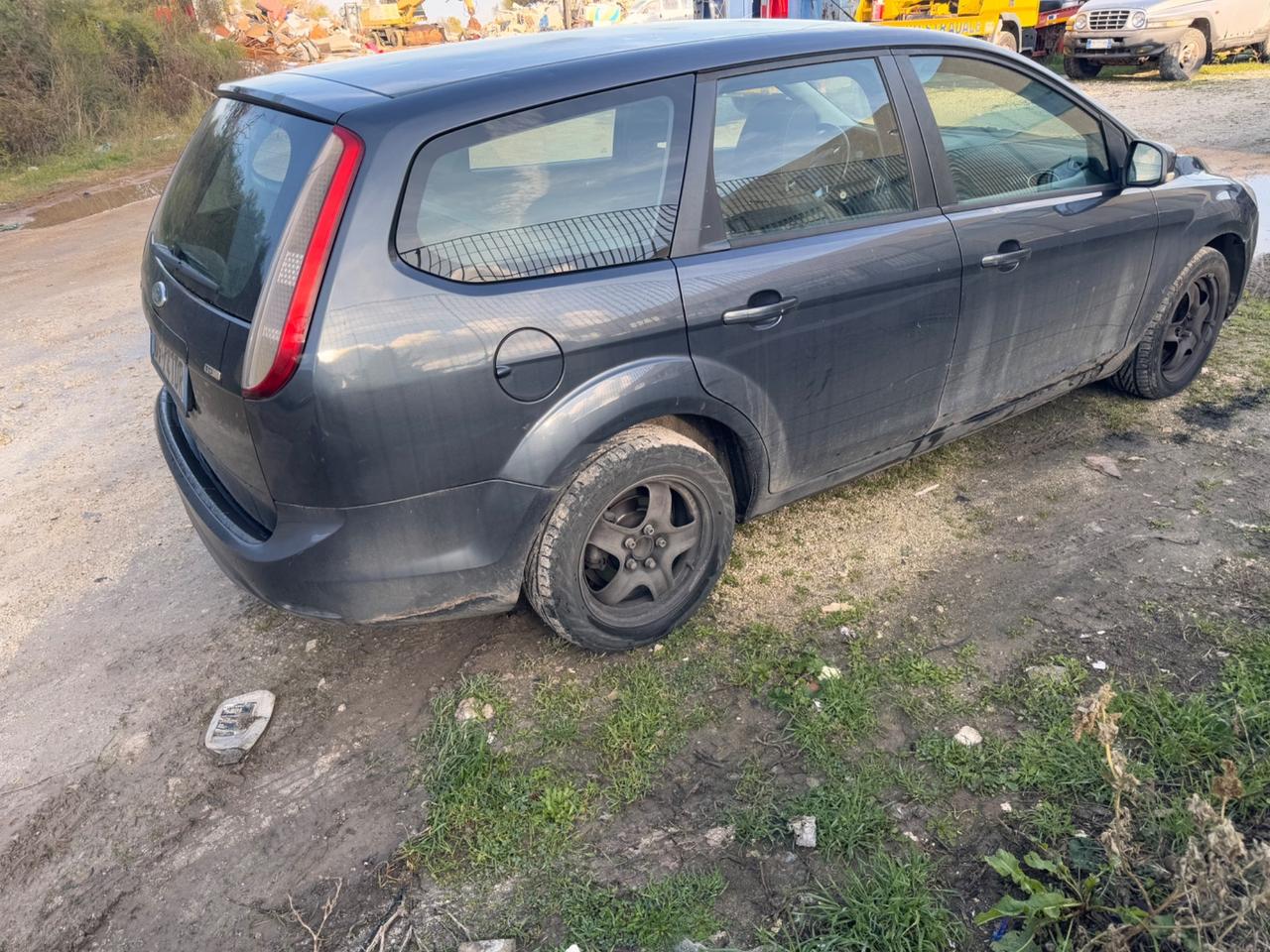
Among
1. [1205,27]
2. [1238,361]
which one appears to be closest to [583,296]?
[1238,361]

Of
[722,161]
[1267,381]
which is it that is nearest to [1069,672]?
[722,161]

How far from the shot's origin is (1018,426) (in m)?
4.61

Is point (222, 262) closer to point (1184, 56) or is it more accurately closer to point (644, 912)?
point (644, 912)

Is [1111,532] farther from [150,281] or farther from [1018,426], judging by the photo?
[150,281]

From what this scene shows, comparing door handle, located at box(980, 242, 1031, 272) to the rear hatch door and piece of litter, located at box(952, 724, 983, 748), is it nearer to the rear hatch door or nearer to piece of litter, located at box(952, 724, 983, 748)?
piece of litter, located at box(952, 724, 983, 748)

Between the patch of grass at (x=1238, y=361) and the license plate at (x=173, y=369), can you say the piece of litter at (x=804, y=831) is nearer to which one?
the license plate at (x=173, y=369)

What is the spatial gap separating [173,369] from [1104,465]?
3.72 meters

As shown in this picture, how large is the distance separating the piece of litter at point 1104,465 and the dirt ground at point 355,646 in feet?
0.14

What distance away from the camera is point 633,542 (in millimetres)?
3074

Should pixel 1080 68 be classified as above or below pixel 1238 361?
below

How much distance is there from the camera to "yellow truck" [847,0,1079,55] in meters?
15.3

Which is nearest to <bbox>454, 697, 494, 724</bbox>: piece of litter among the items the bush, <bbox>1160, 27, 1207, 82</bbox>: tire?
the bush

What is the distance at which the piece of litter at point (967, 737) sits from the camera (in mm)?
2701

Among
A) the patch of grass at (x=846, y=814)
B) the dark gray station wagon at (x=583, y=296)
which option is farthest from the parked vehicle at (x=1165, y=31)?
the patch of grass at (x=846, y=814)
